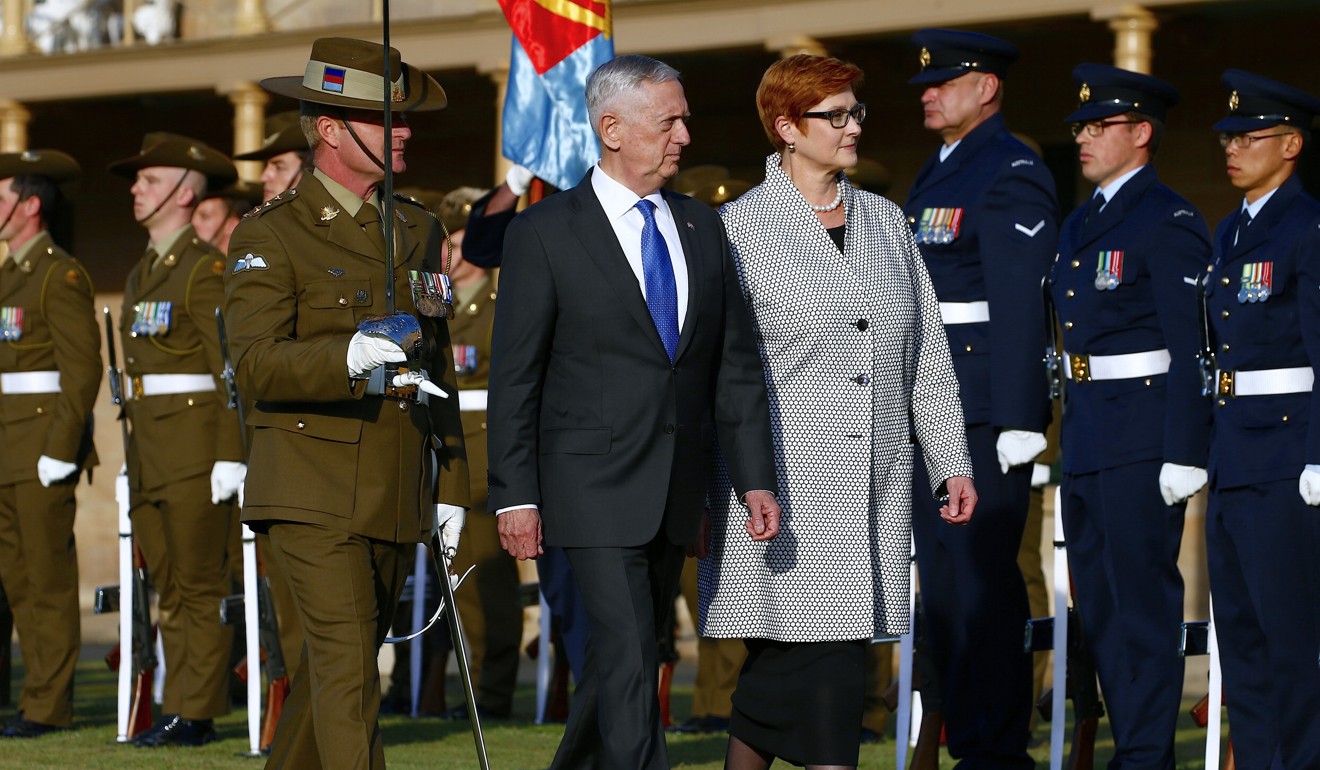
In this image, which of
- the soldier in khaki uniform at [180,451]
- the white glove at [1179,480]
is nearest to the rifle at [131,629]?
the soldier in khaki uniform at [180,451]

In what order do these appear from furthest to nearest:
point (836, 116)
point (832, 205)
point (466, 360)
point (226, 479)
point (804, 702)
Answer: point (466, 360) < point (226, 479) < point (832, 205) < point (836, 116) < point (804, 702)

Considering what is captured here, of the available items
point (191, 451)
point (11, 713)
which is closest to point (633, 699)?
point (191, 451)

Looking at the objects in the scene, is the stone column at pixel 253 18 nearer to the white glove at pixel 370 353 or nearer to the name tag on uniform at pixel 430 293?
the name tag on uniform at pixel 430 293

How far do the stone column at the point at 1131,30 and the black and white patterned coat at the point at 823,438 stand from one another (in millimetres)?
6296

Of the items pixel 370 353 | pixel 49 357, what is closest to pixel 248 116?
pixel 49 357

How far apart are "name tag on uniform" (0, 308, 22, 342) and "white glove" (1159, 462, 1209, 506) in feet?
15.1

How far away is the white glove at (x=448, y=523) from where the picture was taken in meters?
5.63

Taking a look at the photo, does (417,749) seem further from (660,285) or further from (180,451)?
(660,285)

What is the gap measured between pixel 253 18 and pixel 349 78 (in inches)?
415

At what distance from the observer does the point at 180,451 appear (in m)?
8.39

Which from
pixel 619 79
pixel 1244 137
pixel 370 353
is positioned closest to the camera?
pixel 370 353

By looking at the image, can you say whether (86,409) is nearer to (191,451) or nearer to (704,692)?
(191,451)

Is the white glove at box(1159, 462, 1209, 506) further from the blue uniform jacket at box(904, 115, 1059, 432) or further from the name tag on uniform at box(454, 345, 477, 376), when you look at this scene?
the name tag on uniform at box(454, 345, 477, 376)

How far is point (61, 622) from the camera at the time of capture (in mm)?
8828
